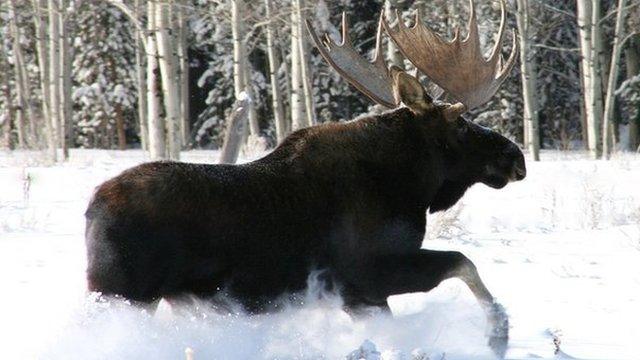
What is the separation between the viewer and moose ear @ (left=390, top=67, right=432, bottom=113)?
6.03 meters

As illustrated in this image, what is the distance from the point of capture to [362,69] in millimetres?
6879

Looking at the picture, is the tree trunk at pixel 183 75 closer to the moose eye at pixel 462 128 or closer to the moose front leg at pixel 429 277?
the moose eye at pixel 462 128

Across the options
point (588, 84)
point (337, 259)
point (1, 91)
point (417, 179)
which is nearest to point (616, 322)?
point (417, 179)

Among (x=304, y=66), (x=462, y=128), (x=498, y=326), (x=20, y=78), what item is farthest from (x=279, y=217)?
(x=20, y=78)

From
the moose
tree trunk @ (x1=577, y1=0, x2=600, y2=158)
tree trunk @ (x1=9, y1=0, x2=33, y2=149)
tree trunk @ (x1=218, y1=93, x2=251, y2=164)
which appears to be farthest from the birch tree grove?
the moose

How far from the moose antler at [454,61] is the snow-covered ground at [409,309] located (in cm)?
127

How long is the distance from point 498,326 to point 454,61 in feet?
6.02

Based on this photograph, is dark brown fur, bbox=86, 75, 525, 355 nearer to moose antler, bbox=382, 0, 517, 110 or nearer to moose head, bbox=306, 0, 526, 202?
moose head, bbox=306, 0, 526, 202

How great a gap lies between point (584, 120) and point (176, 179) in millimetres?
37555

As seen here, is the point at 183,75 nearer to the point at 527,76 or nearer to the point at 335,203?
the point at 527,76

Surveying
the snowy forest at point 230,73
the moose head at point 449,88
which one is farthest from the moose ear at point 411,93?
the snowy forest at point 230,73

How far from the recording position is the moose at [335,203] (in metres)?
4.86

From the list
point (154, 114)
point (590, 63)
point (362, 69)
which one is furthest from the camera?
point (590, 63)

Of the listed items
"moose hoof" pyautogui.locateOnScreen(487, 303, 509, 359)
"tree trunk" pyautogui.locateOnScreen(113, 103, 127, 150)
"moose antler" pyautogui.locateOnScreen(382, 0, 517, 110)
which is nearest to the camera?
"moose hoof" pyautogui.locateOnScreen(487, 303, 509, 359)
